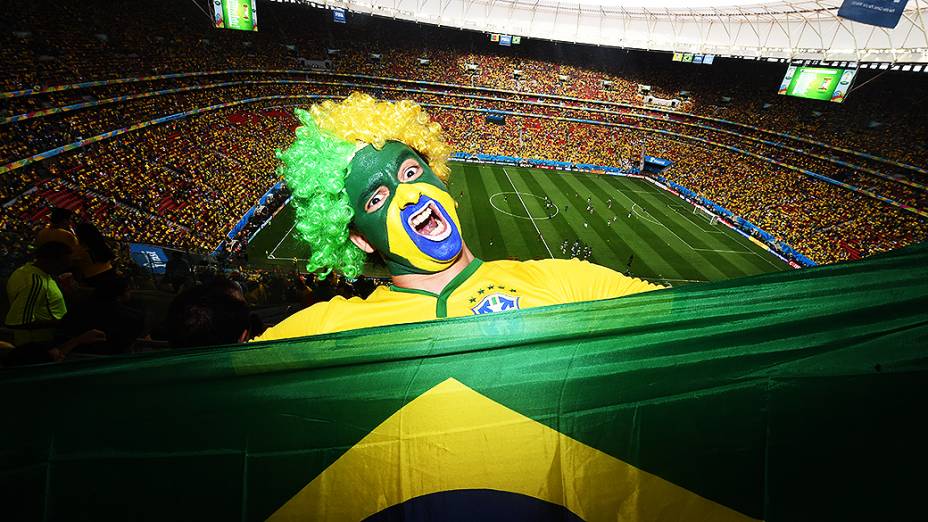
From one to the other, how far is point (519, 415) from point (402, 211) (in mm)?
2056

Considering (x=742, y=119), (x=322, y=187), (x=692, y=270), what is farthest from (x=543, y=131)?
(x=322, y=187)

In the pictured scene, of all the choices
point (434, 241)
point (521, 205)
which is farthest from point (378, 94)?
point (434, 241)

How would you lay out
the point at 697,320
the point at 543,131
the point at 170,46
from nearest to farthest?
the point at 697,320
the point at 170,46
the point at 543,131

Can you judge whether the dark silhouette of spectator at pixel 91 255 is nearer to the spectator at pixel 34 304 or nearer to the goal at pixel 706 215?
the spectator at pixel 34 304

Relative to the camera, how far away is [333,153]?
3508 mm

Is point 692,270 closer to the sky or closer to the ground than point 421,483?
closer to the ground

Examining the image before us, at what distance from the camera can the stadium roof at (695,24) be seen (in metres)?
29.8

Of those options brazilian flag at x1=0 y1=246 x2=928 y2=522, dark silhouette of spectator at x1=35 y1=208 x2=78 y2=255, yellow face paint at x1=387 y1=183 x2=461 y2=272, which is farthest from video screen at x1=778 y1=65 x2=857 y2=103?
dark silhouette of spectator at x1=35 y1=208 x2=78 y2=255

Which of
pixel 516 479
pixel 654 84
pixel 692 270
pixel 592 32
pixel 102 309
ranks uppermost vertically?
pixel 592 32

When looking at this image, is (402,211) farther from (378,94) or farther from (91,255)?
(378,94)

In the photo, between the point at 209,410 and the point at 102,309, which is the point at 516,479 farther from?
A: the point at 102,309

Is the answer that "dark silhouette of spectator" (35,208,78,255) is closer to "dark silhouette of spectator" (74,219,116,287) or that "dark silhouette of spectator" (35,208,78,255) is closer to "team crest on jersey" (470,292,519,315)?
"dark silhouette of spectator" (74,219,116,287)

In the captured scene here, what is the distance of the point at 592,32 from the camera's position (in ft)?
172

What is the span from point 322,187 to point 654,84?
6200 cm
